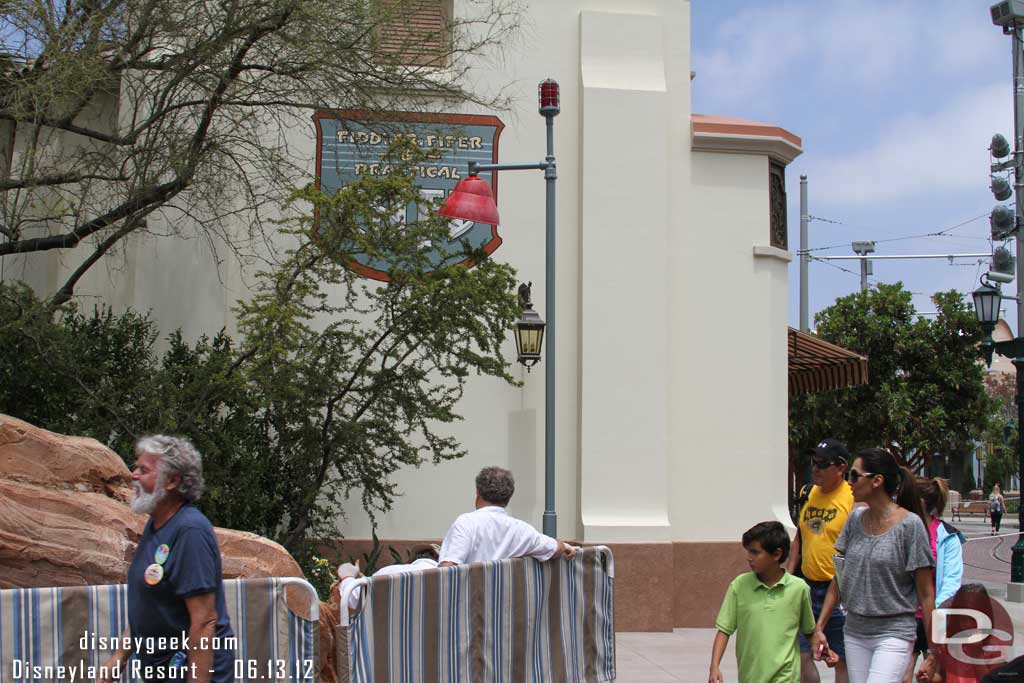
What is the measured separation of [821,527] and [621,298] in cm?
624

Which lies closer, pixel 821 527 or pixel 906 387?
pixel 821 527

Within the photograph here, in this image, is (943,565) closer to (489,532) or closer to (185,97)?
(489,532)

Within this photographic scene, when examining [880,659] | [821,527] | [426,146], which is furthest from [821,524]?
[426,146]

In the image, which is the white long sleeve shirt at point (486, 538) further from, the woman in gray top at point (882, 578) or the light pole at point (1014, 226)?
the light pole at point (1014, 226)

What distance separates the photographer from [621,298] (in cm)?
1341

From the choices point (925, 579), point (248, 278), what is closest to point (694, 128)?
point (248, 278)

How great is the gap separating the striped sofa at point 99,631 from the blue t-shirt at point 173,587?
134cm

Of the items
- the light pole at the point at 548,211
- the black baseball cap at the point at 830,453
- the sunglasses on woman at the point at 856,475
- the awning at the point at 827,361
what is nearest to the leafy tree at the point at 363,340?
the light pole at the point at 548,211

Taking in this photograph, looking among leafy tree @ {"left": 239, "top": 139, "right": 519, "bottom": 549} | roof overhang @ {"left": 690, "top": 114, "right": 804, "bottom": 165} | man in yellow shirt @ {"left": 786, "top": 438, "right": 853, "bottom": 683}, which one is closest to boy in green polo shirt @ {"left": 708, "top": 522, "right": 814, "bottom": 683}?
man in yellow shirt @ {"left": 786, "top": 438, "right": 853, "bottom": 683}

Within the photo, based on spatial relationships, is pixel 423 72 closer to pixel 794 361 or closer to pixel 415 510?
pixel 415 510

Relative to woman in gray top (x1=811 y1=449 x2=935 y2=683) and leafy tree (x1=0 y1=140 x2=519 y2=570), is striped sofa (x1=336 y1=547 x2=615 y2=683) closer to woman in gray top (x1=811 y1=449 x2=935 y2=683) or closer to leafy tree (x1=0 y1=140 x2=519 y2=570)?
woman in gray top (x1=811 y1=449 x2=935 y2=683)

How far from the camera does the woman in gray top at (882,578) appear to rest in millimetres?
5586

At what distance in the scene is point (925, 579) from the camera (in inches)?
220

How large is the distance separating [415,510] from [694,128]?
570 centimetres
